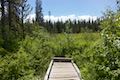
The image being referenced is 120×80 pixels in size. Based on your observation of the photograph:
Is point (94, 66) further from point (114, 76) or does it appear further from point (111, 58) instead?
point (114, 76)

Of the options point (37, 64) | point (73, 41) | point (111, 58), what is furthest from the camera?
point (73, 41)

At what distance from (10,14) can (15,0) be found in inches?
114

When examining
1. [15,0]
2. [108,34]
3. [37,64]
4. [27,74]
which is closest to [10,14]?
[15,0]

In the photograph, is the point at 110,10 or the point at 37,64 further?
the point at 37,64

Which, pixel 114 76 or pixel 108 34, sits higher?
pixel 108 34

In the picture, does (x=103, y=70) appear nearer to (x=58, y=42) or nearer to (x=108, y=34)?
(x=108, y=34)

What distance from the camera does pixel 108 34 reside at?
19.6 feet

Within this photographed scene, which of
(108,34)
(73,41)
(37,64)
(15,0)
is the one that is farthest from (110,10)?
(15,0)

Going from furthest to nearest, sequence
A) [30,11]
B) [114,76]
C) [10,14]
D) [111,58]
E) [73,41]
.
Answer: [30,11] < [10,14] < [73,41] < [111,58] < [114,76]

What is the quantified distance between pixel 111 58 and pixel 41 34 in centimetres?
1458

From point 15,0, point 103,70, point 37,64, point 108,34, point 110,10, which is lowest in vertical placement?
point 37,64

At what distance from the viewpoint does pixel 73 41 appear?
66.0 ft

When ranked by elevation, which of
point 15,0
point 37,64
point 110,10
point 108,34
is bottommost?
point 37,64

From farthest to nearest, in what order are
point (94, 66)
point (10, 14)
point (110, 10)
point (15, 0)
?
1. point (10, 14)
2. point (15, 0)
3. point (110, 10)
4. point (94, 66)
